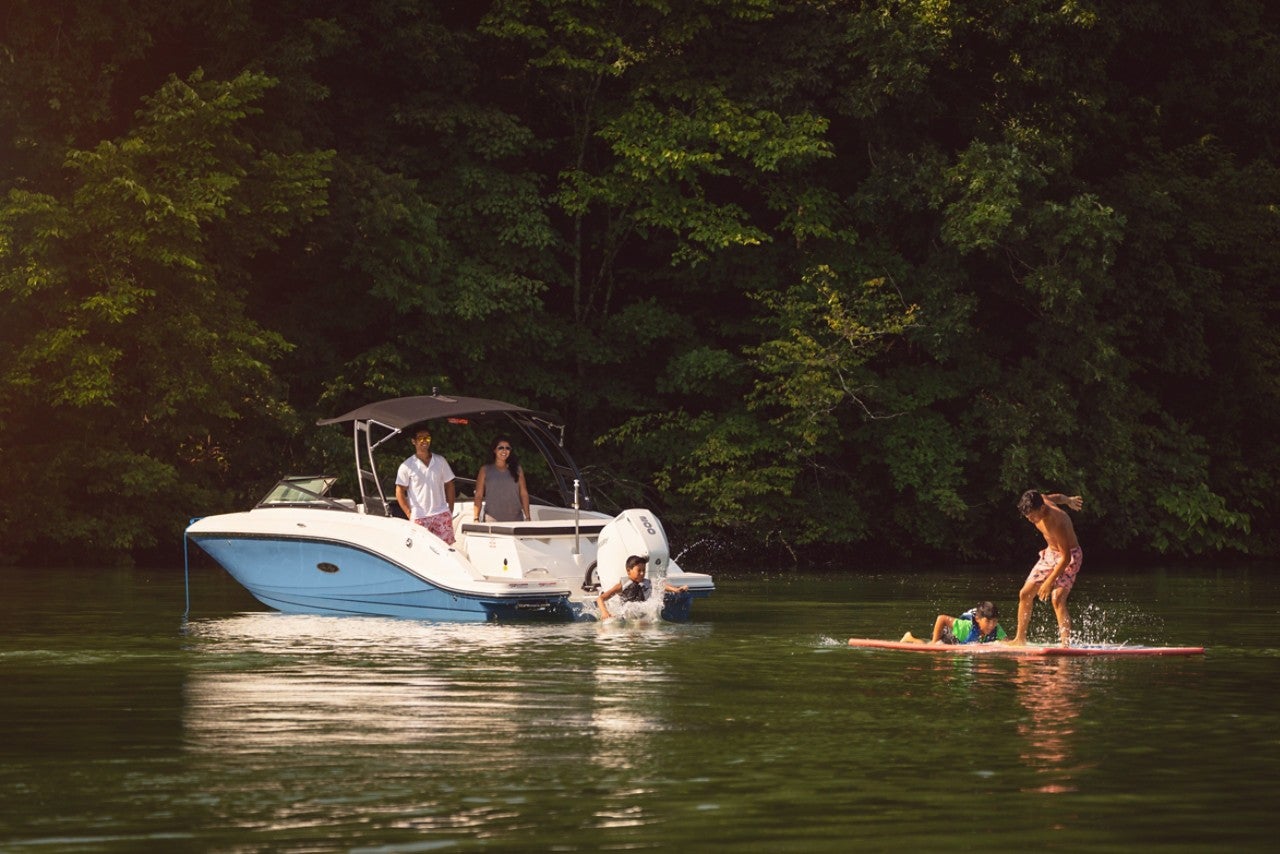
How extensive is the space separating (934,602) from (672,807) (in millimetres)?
16950

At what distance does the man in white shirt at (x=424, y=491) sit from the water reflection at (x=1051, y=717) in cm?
681

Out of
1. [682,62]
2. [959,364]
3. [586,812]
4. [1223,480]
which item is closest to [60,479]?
[682,62]

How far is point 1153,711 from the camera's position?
13.7 meters

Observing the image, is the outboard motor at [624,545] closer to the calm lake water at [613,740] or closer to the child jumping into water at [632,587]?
the child jumping into water at [632,587]

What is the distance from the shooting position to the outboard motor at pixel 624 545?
20797 mm

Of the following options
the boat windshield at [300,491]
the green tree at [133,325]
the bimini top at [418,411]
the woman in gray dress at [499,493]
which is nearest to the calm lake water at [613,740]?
the boat windshield at [300,491]

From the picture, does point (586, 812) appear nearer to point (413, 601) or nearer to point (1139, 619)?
point (413, 601)

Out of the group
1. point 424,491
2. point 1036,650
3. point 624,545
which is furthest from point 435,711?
point 424,491

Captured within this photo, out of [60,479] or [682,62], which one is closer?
[60,479]

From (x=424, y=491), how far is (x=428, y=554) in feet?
2.74

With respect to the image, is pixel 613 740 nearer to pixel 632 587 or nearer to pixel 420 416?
pixel 632 587

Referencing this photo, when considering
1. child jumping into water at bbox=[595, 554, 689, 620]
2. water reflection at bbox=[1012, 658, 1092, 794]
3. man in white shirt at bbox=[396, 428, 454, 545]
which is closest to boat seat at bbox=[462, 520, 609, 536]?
man in white shirt at bbox=[396, 428, 454, 545]

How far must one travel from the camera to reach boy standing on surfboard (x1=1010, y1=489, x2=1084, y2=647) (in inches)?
722

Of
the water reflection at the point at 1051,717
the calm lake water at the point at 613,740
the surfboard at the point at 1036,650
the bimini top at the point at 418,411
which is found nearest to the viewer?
the calm lake water at the point at 613,740
